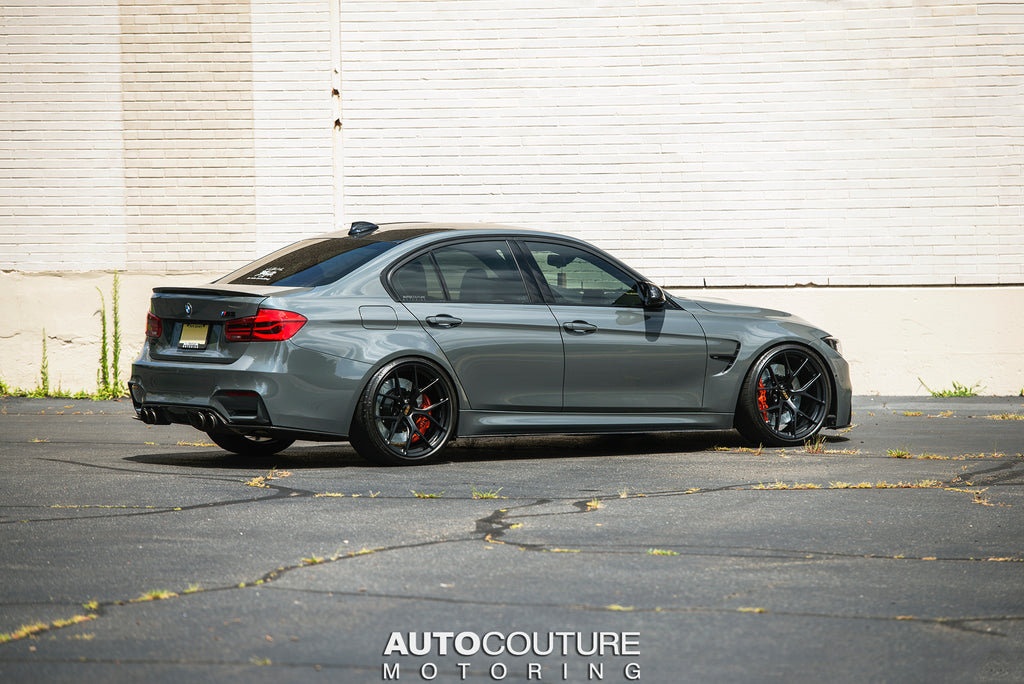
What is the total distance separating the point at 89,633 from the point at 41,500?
107 inches

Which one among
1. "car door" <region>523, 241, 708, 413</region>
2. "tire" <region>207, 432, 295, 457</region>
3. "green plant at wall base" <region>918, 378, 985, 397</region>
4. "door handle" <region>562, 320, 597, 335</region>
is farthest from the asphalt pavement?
"green plant at wall base" <region>918, 378, 985, 397</region>

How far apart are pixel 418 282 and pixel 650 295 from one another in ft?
5.30

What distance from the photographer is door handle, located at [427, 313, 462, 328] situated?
7695mm

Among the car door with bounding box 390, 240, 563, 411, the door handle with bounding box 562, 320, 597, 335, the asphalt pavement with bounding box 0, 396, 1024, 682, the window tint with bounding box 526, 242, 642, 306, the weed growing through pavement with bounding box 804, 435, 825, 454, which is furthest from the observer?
the weed growing through pavement with bounding box 804, 435, 825, 454

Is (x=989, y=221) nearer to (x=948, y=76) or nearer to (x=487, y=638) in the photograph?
(x=948, y=76)

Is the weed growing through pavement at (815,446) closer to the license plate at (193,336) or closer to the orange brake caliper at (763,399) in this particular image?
the orange brake caliper at (763,399)

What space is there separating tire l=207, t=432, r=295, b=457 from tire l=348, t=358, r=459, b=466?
1.07 metres

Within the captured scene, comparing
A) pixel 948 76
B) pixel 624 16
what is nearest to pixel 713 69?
pixel 624 16

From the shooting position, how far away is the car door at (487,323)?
7.75 metres

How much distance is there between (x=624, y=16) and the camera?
1351 centimetres

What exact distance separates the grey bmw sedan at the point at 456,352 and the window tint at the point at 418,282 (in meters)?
0.01

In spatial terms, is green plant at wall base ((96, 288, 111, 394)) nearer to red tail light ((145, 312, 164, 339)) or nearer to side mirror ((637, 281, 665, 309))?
red tail light ((145, 312, 164, 339))

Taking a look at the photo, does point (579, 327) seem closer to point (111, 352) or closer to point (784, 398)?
point (784, 398)

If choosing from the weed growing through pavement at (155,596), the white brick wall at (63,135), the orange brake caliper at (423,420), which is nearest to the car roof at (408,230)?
the orange brake caliper at (423,420)
